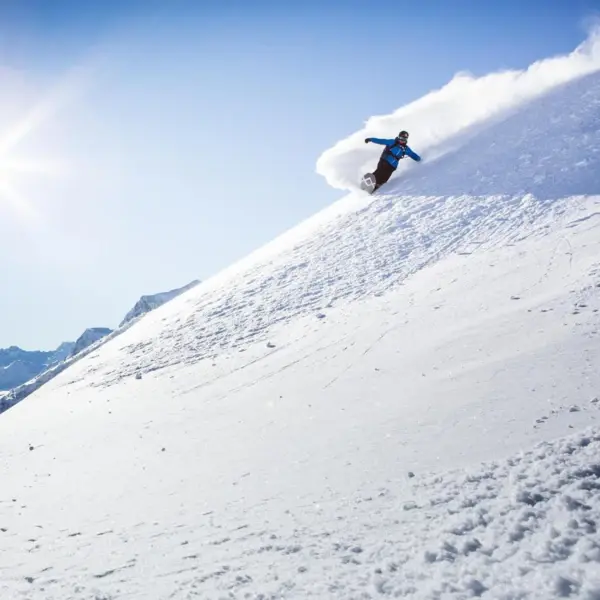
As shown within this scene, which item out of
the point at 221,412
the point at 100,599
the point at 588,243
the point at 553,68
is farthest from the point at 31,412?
the point at 553,68

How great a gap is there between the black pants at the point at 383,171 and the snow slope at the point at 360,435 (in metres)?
6.70

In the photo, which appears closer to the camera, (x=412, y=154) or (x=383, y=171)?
(x=412, y=154)

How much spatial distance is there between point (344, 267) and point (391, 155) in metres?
9.80

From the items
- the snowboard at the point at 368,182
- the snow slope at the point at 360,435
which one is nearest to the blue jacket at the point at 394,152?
the snowboard at the point at 368,182

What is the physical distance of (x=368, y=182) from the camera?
25797 millimetres

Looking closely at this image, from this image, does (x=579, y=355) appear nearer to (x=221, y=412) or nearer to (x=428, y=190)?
(x=221, y=412)

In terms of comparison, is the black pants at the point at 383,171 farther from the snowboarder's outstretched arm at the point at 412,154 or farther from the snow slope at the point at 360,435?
the snow slope at the point at 360,435

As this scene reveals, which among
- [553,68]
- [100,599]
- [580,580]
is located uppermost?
[553,68]

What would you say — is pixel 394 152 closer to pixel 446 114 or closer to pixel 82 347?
pixel 446 114

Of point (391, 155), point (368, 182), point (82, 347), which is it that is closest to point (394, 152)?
point (391, 155)

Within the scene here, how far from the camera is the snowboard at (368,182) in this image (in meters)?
25.5

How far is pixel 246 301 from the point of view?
18875mm

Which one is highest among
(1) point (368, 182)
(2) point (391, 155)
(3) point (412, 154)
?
(2) point (391, 155)

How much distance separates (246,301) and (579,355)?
12978 millimetres
